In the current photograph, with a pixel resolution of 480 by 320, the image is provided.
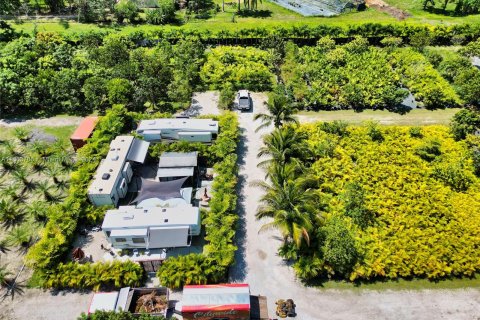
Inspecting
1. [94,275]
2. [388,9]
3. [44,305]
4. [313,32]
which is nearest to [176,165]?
[94,275]

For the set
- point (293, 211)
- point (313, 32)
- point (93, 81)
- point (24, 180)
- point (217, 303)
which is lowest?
point (217, 303)

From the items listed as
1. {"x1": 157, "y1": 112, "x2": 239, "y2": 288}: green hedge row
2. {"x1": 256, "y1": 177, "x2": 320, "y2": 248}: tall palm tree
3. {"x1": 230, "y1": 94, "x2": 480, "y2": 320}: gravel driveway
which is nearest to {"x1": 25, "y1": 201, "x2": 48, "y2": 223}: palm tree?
{"x1": 157, "y1": 112, "x2": 239, "y2": 288}: green hedge row

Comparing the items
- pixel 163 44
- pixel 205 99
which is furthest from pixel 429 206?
pixel 163 44

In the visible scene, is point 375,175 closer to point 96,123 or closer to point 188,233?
point 188,233

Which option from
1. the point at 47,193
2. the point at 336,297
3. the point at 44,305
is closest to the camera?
the point at 44,305

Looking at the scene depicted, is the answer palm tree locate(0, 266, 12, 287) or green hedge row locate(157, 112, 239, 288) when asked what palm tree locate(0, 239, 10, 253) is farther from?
green hedge row locate(157, 112, 239, 288)

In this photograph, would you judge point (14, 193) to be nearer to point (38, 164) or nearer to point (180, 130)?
point (38, 164)

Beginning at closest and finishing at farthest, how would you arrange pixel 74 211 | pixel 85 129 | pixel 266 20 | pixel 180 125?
1. pixel 74 211
2. pixel 180 125
3. pixel 85 129
4. pixel 266 20
